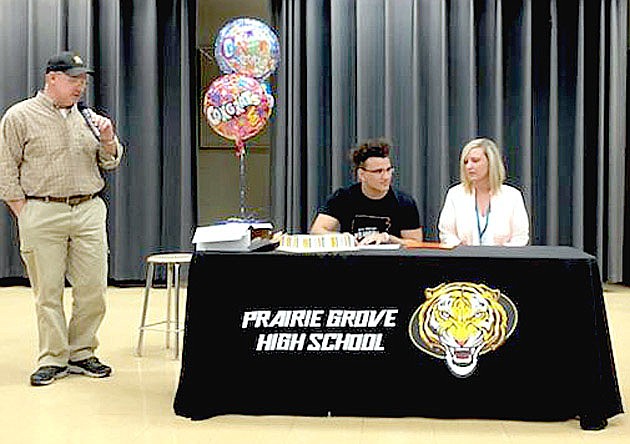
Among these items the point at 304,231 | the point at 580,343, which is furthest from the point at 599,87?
the point at 580,343

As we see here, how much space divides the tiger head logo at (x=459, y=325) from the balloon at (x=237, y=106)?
3.10 metres

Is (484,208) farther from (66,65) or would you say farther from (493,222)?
(66,65)

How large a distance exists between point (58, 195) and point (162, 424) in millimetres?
1208

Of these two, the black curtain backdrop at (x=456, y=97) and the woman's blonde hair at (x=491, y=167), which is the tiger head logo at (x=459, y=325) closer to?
the woman's blonde hair at (x=491, y=167)

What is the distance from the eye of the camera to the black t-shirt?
14.5ft

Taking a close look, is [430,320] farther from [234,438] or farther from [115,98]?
[115,98]

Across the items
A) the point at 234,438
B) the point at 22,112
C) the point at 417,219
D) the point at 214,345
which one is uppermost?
the point at 22,112

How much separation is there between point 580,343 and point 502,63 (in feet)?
14.8

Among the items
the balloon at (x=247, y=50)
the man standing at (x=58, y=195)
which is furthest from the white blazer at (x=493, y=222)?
the balloon at (x=247, y=50)

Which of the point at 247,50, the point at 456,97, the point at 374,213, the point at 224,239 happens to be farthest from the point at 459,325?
the point at 456,97

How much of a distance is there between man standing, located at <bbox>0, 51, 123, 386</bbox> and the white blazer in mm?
1574

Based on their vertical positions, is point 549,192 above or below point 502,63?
below

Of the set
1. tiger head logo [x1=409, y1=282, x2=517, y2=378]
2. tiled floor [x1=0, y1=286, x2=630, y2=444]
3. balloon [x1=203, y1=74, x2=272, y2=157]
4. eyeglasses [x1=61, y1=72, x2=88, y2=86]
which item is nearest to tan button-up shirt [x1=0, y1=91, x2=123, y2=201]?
eyeglasses [x1=61, y1=72, x2=88, y2=86]

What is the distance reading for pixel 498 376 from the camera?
137 inches
